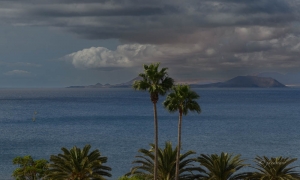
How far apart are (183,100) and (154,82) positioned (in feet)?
12.0

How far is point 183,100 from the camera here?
53875mm

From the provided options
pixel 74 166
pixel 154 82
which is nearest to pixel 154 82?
pixel 154 82

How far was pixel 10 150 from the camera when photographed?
440 ft

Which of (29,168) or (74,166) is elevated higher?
(74,166)

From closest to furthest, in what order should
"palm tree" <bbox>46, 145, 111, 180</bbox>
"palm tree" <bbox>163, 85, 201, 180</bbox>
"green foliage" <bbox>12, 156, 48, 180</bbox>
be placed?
"palm tree" <bbox>163, 85, 201, 180</bbox> < "palm tree" <bbox>46, 145, 111, 180</bbox> < "green foliage" <bbox>12, 156, 48, 180</bbox>

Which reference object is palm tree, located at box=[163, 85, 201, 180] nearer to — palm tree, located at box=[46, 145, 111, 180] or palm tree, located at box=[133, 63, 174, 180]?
palm tree, located at box=[133, 63, 174, 180]

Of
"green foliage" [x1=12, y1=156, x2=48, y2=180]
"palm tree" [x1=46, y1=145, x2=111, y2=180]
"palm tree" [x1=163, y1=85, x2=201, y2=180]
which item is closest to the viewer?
"palm tree" [x1=163, y1=85, x2=201, y2=180]

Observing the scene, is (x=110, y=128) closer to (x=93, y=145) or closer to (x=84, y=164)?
(x=93, y=145)

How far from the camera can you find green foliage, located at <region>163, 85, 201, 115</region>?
53.5 m

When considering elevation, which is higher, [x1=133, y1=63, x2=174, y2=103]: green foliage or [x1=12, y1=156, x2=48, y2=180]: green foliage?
[x1=133, y1=63, x2=174, y2=103]: green foliage

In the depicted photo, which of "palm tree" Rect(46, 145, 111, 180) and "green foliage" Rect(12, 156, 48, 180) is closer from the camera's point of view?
"palm tree" Rect(46, 145, 111, 180)

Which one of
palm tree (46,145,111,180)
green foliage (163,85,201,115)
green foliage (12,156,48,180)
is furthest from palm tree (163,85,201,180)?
green foliage (12,156,48,180)

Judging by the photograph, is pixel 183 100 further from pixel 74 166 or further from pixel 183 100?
pixel 74 166

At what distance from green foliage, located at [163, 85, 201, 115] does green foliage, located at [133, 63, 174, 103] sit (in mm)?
1168
